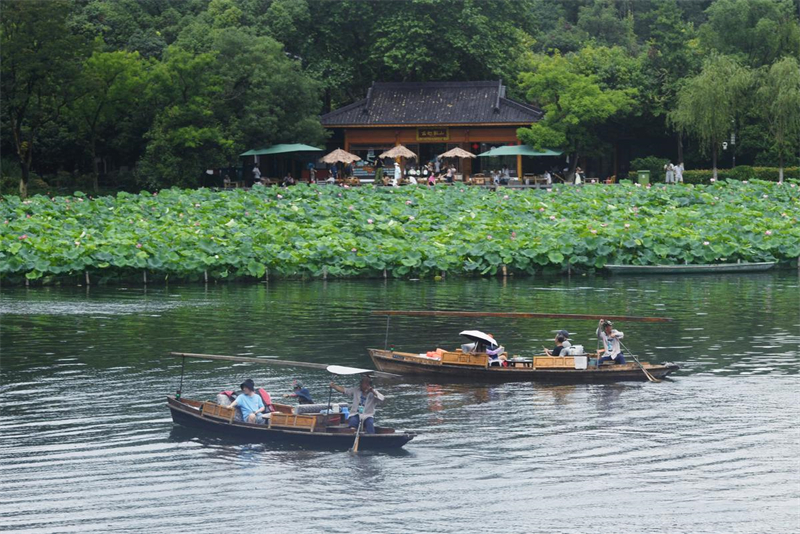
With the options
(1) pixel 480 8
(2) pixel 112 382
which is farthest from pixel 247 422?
(1) pixel 480 8

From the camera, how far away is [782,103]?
60.8 meters

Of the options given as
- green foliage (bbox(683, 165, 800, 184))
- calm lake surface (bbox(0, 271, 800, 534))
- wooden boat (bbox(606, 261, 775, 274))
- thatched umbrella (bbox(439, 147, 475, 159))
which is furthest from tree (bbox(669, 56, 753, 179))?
calm lake surface (bbox(0, 271, 800, 534))

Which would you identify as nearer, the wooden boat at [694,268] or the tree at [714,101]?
the wooden boat at [694,268]

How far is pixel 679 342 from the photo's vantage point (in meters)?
31.3

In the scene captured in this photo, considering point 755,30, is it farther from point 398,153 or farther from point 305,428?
point 305,428

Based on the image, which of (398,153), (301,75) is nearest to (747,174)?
(398,153)

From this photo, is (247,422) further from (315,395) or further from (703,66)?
(703,66)

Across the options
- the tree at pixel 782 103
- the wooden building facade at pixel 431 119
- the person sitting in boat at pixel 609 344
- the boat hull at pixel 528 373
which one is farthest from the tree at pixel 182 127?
the person sitting in boat at pixel 609 344

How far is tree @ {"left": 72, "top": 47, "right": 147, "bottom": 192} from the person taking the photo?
60906 millimetres

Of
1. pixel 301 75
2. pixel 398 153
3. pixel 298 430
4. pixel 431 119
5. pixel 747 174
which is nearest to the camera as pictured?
pixel 298 430

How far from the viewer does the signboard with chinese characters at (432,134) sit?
228 ft

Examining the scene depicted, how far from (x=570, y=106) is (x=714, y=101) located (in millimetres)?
7528

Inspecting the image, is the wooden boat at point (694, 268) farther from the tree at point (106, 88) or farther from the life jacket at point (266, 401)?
the tree at point (106, 88)

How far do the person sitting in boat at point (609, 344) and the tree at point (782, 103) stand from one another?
37333 millimetres
